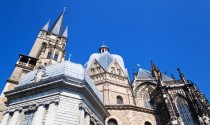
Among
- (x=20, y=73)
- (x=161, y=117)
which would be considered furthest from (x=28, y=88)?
(x=161, y=117)

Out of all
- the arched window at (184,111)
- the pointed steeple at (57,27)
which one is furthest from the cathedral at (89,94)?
the pointed steeple at (57,27)

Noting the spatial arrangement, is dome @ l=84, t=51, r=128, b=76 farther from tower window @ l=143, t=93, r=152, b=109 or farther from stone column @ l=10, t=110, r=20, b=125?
stone column @ l=10, t=110, r=20, b=125

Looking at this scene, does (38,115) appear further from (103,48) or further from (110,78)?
(103,48)

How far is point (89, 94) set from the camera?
14.1 meters

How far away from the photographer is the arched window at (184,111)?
59.6ft

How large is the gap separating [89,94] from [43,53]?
15844 mm

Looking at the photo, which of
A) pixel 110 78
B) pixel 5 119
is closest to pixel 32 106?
pixel 5 119

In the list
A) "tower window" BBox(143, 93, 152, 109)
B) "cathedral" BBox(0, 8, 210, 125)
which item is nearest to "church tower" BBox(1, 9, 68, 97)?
"cathedral" BBox(0, 8, 210, 125)

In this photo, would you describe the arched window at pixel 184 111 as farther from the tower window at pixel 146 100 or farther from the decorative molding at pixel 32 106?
the decorative molding at pixel 32 106

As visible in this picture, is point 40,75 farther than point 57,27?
No

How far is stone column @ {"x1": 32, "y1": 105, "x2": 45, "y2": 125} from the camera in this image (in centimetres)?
1205

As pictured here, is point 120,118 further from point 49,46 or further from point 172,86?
point 49,46

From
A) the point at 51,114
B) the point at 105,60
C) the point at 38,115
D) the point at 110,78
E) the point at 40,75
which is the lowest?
the point at 51,114

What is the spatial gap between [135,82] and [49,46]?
511 inches
